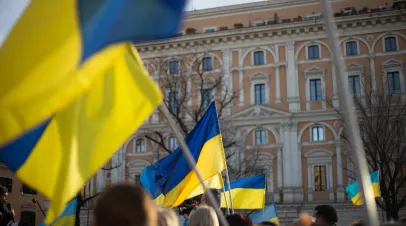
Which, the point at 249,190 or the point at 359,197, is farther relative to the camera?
the point at 359,197

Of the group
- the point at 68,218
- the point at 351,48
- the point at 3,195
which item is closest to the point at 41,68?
the point at 3,195

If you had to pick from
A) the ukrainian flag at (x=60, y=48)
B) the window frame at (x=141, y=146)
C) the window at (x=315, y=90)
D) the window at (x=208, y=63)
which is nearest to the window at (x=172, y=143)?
the window frame at (x=141, y=146)

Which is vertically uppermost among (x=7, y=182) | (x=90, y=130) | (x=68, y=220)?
(x=7, y=182)

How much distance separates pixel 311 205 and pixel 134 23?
3417 cm

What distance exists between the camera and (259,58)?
132 ft

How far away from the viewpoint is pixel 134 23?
10.3ft

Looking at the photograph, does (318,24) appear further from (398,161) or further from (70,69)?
(70,69)

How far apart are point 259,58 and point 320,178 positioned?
9.64 m

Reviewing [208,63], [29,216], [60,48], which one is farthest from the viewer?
[29,216]

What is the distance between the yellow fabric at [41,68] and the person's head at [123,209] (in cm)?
100

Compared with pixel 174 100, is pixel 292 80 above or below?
above

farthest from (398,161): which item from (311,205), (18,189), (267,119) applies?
(18,189)

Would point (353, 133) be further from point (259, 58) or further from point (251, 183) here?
point (259, 58)

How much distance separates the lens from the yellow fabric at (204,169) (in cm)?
721
